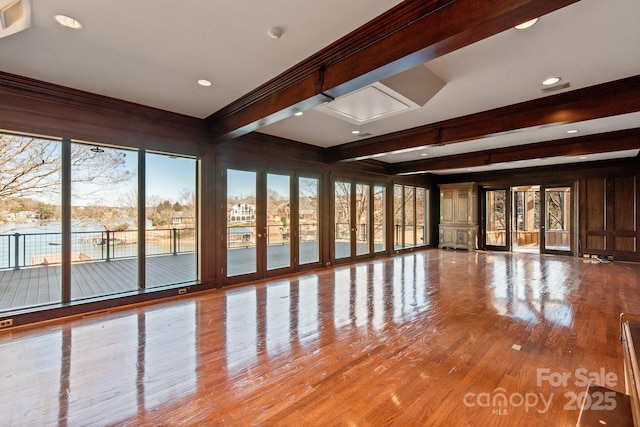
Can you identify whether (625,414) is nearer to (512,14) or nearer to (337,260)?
(512,14)

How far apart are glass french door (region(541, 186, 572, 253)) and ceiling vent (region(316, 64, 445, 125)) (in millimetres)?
8275

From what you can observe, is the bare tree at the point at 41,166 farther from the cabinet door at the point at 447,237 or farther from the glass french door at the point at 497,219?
the glass french door at the point at 497,219

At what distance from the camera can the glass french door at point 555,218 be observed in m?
9.30

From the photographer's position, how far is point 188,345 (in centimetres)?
297

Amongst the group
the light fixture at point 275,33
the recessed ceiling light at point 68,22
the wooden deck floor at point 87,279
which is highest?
the recessed ceiling light at point 68,22

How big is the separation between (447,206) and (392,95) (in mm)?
8553

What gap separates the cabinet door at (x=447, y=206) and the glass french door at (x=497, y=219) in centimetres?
118

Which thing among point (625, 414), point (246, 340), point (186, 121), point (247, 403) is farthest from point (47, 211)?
point (625, 414)

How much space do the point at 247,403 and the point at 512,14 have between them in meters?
3.12

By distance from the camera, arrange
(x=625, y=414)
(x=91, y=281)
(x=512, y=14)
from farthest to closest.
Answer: (x=91, y=281) < (x=512, y=14) < (x=625, y=414)

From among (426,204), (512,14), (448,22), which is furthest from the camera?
(426,204)

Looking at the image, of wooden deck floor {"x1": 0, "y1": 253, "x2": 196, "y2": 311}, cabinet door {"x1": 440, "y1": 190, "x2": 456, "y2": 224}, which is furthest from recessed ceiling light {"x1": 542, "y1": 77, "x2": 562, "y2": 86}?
cabinet door {"x1": 440, "y1": 190, "x2": 456, "y2": 224}

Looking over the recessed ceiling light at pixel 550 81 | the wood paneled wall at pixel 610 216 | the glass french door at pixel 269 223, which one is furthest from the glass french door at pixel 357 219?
the wood paneled wall at pixel 610 216

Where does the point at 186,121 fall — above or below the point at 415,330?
above
